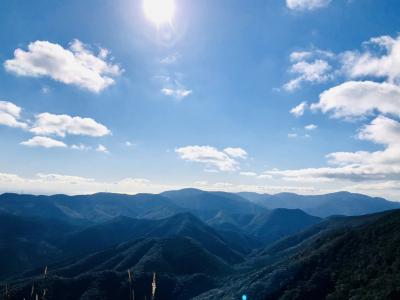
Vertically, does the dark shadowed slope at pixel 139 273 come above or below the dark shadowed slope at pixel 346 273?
below

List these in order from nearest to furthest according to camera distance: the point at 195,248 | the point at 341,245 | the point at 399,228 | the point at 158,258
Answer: the point at 399,228
the point at 341,245
the point at 158,258
the point at 195,248

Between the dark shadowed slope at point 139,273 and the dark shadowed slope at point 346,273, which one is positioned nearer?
the dark shadowed slope at point 346,273

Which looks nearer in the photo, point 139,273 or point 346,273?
point 346,273

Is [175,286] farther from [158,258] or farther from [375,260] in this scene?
[375,260]

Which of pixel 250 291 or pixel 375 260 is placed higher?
pixel 375 260

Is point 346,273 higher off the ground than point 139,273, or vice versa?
point 346,273

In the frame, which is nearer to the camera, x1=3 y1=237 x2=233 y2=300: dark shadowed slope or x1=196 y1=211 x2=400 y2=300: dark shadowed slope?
x1=196 y1=211 x2=400 y2=300: dark shadowed slope

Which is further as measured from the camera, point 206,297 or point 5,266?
point 5,266

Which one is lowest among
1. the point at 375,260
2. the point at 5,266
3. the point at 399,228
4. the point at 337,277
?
the point at 5,266

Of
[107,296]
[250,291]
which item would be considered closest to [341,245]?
[250,291]

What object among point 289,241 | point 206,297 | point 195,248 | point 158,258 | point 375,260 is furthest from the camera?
point 289,241

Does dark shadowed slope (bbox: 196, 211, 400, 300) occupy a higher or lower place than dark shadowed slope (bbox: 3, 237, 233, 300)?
higher
